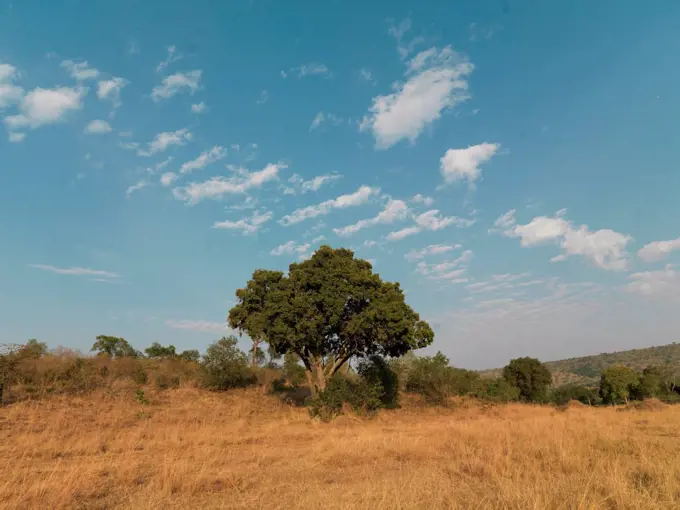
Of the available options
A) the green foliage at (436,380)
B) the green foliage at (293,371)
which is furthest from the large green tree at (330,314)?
the green foliage at (293,371)

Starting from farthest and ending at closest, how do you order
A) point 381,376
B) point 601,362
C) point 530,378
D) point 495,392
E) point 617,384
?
1. point 601,362
2. point 617,384
3. point 530,378
4. point 495,392
5. point 381,376

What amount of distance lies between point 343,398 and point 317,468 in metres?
13.2

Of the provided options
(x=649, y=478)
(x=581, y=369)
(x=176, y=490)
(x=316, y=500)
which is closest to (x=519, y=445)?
(x=649, y=478)

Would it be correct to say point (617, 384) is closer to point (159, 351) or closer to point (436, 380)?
point (436, 380)

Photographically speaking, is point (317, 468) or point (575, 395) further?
point (575, 395)

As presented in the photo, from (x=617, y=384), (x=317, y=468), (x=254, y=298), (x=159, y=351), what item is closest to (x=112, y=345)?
(x=159, y=351)

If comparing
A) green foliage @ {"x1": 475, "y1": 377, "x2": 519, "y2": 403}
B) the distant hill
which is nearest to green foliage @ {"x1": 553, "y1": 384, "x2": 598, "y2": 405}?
green foliage @ {"x1": 475, "y1": 377, "x2": 519, "y2": 403}

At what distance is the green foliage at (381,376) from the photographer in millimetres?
24844

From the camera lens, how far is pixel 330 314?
2109 cm

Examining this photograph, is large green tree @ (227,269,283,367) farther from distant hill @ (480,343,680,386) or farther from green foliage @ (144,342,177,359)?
distant hill @ (480,343,680,386)

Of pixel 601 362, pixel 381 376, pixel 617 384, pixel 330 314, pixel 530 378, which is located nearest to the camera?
pixel 330 314

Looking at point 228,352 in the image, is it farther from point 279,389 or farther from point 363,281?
point 363,281

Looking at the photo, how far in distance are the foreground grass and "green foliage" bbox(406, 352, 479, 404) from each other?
1560 centimetres

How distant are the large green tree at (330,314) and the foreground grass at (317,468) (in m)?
6.24
